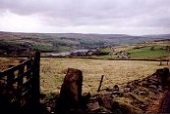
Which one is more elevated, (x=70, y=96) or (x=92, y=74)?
(x=70, y=96)

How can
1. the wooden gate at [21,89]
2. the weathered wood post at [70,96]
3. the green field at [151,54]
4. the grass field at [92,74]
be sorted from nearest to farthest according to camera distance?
the wooden gate at [21,89], the weathered wood post at [70,96], the grass field at [92,74], the green field at [151,54]

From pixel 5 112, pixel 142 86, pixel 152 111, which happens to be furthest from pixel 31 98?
pixel 142 86

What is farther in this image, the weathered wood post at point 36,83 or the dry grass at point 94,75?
the dry grass at point 94,75

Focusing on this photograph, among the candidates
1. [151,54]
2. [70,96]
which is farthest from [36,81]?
[151,54]

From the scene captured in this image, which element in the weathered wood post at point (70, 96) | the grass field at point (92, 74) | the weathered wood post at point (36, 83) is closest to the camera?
the weathered wood post at point (36, 83)

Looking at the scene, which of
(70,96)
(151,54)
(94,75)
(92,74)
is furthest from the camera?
(151,54)

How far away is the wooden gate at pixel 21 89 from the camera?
9570mm

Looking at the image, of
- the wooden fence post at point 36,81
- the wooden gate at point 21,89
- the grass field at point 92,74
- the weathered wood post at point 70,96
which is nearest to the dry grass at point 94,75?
the grass field at point 92,74

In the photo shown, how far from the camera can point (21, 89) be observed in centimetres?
1034

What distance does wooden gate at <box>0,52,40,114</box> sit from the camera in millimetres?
9570

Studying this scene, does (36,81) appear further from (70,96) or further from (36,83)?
(70,96)

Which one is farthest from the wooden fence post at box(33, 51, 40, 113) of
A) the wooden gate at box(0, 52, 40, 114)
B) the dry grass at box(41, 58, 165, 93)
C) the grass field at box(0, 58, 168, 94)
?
the dry grass at box(41, 58, 165, 93)

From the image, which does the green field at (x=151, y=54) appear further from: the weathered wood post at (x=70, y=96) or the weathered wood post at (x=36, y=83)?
the weathered wood post at (x=36, y=83)

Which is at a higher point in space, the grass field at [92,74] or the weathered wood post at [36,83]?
the weathered wood post at [36,83]
